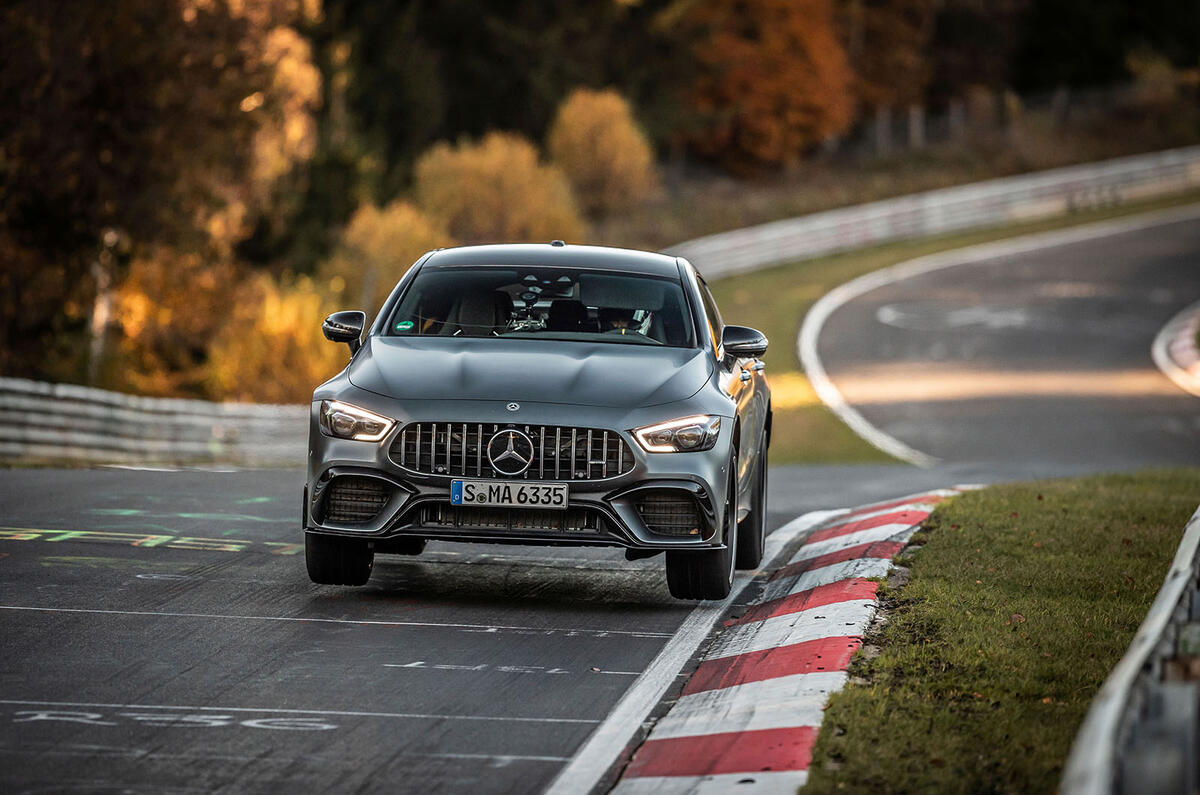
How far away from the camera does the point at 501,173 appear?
47.0m

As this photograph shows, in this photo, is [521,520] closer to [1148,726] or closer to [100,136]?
[1148,726]

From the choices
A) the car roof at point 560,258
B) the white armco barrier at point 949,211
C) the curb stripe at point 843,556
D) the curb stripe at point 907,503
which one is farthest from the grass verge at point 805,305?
the car roof at point 560,258

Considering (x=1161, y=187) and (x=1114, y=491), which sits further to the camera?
(x=1161, y=187)

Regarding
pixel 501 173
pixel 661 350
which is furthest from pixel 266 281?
pixel 661 350

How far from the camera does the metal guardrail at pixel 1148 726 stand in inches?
174

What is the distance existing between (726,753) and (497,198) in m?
41.1

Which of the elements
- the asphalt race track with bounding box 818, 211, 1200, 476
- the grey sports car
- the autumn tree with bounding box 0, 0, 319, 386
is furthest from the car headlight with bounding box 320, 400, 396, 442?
the autumn tree with bounding box 0, 0, 319, 386

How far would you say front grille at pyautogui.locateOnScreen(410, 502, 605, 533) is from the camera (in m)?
8.99

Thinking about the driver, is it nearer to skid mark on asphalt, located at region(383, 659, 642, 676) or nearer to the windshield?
the windshield

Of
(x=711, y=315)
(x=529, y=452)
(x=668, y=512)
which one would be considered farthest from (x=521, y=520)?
(x=711, y=315)

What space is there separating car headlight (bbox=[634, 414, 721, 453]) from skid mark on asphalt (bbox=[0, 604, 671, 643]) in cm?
90

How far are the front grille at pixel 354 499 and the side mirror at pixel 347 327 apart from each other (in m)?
1.25

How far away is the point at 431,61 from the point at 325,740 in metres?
51.6

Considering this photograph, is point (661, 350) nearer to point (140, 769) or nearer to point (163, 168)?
point (140, 769)
